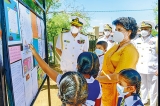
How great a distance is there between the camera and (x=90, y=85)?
6.06 feet

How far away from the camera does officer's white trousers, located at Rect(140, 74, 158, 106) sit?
3217 millimetres

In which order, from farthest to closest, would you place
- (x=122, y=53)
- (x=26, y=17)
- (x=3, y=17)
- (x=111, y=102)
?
(x=111, y=102)
(x=122, y=53)
(x=26, y=17)
(x=3, y=17)

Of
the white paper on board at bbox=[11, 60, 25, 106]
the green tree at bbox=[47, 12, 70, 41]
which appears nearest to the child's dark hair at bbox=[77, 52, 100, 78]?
the white paper on board at bbox=[11, 60, 25, 106]

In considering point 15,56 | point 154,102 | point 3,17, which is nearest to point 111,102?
point 154,102

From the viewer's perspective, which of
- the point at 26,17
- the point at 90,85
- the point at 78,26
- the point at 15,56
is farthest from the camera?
the point at 78,26

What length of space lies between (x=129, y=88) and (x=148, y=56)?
153 centimetres

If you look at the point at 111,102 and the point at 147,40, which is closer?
the point at 111,102

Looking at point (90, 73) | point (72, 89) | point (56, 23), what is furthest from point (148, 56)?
point (56, 23)

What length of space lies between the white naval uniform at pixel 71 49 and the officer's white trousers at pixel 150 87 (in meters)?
1.11

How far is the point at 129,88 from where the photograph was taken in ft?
6.20

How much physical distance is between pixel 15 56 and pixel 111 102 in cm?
150

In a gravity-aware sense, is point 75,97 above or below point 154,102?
above

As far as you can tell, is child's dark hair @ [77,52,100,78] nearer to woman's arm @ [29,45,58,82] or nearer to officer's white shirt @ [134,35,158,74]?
woman's arm @ [29,45,58,82]

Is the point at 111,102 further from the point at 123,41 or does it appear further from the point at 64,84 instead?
the point at 64,84
